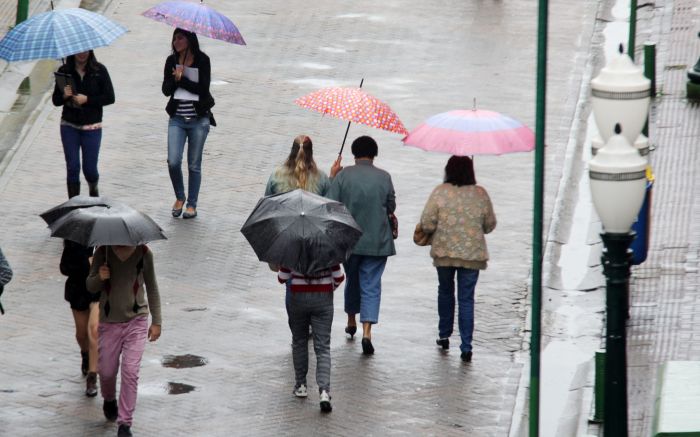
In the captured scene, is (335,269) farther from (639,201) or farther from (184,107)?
(184,107)

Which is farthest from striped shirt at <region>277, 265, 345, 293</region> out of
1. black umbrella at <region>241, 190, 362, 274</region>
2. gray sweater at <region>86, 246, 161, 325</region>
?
gray sweater at <region>86, 246, 161, 325</region>

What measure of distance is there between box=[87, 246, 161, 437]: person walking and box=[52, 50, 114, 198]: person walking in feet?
14.3

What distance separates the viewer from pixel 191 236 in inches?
613

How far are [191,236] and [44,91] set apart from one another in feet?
17.7

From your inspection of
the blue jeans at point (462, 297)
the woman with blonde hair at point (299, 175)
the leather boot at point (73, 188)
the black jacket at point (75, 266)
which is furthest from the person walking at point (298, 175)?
the leather boot at point (73, 188)

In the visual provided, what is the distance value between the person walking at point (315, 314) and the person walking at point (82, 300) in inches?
57.0

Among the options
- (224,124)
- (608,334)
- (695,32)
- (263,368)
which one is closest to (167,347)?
(263,368)

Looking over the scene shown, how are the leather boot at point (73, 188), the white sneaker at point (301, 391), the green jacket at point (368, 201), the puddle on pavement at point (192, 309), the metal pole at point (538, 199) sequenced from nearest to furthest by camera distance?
the metal pole at point (538, 199) → the white sneaker at point (301, 391) → the green jacket at point (368, 201) → the puddle on pavement at point (192, 309) → the leather boot at point (73, 188)

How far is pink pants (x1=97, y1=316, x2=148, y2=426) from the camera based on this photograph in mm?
10867

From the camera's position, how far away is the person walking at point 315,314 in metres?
11.4

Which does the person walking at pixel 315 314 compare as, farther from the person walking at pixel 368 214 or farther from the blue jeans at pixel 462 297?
the blue jeans at pixel 462 297

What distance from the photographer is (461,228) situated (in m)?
12.6

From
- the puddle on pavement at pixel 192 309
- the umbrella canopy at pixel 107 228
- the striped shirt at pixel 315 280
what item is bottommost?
the puddle on pavement at pixel 192 309

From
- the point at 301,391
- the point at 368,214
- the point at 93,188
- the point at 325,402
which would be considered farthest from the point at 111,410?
the point at 93,188
